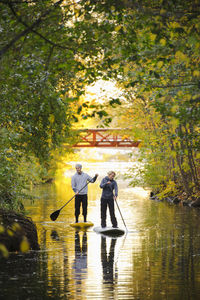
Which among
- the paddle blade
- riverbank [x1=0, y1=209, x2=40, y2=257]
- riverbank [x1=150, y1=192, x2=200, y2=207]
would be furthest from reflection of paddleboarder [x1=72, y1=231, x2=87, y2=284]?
riverbank [x1=150, y1=192, x2=200, y2=207]

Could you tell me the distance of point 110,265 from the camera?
1144cm

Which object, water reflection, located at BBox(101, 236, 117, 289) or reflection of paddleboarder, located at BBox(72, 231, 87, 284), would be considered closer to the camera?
water reflection, located at BBox(101, 236, 117, 289)

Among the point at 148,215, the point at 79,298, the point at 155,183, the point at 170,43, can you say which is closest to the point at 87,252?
the point at 79,298

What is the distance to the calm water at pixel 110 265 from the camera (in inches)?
356

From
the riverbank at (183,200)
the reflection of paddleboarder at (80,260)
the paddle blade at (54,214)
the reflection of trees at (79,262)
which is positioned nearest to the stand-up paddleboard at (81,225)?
the paddle blade at (54,214)

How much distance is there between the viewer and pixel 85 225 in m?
18.3

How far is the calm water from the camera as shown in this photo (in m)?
9.05

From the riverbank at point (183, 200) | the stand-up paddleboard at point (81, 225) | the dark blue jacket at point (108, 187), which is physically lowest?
the stand-up paddleboard at point (81, 225)

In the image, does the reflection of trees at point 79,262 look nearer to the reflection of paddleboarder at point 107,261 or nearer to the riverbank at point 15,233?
the reflection of paddleboarder at point 107,261

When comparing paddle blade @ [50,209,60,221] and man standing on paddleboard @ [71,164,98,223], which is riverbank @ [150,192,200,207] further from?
man standing on paddleboard @ [71,164,98,223]

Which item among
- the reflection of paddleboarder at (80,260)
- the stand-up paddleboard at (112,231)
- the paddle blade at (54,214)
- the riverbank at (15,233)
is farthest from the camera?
the paddle blade at (54,214)

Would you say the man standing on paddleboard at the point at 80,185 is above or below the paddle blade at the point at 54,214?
above

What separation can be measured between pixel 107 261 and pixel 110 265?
52 cm

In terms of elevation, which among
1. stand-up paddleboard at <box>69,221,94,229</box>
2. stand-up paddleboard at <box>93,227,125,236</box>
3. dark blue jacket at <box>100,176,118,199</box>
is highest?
dark blue jacket at <box>100,176,118,199</box>
